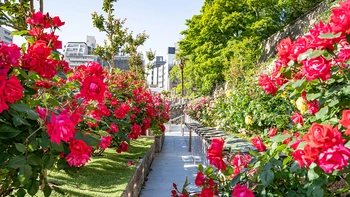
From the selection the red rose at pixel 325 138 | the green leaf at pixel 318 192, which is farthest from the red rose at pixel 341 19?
the green leaf at pixel 318 192

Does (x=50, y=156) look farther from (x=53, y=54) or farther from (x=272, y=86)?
(x=272, y=86)

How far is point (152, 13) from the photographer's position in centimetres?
836

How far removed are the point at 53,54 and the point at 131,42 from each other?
50.2 ft

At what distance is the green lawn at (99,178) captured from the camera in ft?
12.3

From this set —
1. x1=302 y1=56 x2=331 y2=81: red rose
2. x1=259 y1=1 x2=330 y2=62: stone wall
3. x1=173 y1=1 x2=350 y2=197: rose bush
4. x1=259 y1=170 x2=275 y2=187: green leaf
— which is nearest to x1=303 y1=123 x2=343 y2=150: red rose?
x1=173 y1=1 x2=350 y2=197: rose bush

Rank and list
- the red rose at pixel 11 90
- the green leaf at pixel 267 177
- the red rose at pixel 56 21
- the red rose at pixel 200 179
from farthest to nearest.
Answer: the red rose at pixel 56 21 < the red rose at pixel 200 179 < the green leaf at pixel 267 177 < the red rose at pixel 11 90

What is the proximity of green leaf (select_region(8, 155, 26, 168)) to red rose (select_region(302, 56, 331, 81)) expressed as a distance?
120 cm

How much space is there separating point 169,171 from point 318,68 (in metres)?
5.45

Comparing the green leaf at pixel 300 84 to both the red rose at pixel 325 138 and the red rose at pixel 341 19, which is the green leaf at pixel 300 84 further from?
the red rose at pixel 325 138

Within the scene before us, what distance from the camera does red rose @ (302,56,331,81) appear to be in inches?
52.9

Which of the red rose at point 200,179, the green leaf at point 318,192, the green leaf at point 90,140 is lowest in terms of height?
the red rose at point 200,179

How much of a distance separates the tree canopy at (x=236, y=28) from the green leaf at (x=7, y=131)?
1776cm

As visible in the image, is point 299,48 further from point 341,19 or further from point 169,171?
point 169,171

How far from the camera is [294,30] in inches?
729
